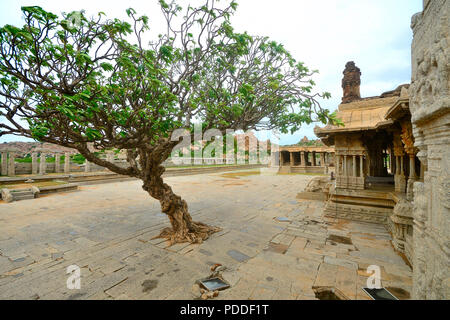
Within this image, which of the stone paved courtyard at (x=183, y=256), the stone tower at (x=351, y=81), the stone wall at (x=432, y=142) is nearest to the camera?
the stone wall at (x=432, y=142)

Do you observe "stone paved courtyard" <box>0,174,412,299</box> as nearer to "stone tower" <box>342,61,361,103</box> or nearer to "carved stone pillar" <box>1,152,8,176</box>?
"stone tower" <box>342,61,361,103</box>

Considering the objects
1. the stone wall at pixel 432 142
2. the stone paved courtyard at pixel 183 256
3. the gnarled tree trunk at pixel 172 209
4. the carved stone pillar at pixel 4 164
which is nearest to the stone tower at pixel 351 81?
the stone paved courtyard at pixel 183 256

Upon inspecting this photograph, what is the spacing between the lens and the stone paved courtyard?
3.12m

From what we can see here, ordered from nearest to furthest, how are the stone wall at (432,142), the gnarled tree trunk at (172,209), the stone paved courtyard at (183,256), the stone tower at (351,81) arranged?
the stone wall at (432,142)
the stone paved courtyard at (183,256)
the gnarled tree trunk at (172,209)
the stone tower at (351,81)

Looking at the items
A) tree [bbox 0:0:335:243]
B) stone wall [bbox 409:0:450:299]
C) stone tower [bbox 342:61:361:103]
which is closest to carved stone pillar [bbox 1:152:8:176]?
tree [bbox 0:0:335:243]

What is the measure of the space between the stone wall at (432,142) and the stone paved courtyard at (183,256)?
139cm

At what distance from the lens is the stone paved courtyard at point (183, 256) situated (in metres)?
3.12

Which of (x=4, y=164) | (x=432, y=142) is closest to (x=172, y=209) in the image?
(x=432, y=142)

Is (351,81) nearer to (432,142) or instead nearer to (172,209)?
(432,142)

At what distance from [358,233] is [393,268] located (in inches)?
78.8

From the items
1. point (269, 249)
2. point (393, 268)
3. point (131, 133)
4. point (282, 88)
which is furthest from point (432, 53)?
point (131, 133)

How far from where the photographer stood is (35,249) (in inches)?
174

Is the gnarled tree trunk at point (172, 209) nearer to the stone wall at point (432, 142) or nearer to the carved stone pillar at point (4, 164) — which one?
the stone wall at point (432, 142)

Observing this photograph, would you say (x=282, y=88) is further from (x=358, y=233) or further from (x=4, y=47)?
(x=4, y=47)
